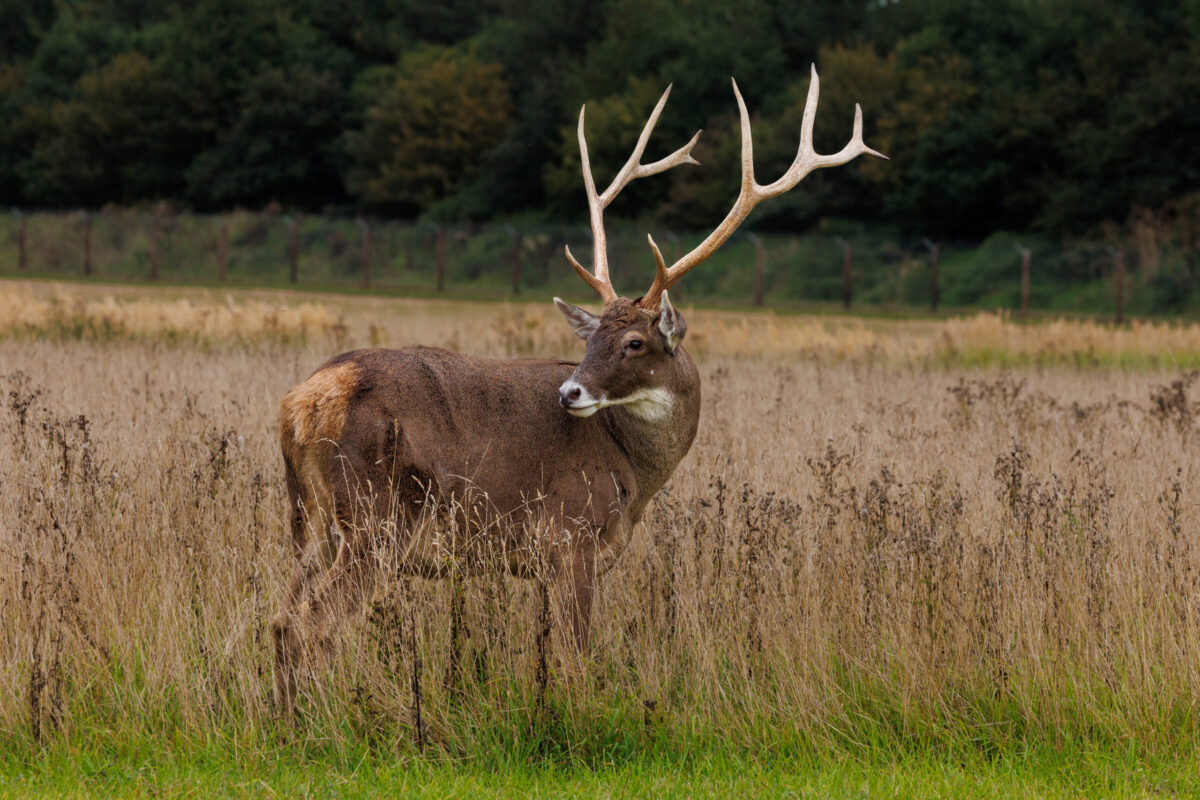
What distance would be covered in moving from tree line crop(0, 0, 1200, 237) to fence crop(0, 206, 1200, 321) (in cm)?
240

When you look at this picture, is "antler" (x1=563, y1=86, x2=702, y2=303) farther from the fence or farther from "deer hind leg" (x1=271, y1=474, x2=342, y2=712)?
the fence

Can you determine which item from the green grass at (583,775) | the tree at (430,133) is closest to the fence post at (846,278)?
the tree at (430,133)

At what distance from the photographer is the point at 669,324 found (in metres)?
5.55

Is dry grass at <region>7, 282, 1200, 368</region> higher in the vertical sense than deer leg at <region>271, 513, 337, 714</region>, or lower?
higher

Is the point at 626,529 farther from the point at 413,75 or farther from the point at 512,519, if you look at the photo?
the point at 413,75

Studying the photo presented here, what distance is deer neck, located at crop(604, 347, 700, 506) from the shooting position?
18.7 ft

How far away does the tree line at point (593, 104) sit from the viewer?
125ft

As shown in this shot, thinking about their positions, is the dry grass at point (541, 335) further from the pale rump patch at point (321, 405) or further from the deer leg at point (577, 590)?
the deer leg at point (577, 590)

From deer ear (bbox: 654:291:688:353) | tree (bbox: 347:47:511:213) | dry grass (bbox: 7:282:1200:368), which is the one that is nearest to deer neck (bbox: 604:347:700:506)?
deer ear (bbox: 654:291:688:353)

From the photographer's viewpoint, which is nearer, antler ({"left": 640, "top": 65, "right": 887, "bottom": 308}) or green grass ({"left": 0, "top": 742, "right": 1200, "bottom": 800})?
green grass ({"left": 0, "top": 742, "right": 1200, "bottom": 800})

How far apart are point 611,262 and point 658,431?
105 ft

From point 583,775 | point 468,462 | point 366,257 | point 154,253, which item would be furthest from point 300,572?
point 154,253

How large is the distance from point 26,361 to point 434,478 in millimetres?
9180

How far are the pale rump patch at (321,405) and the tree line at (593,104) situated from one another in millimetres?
34150
